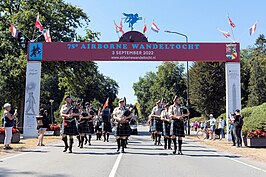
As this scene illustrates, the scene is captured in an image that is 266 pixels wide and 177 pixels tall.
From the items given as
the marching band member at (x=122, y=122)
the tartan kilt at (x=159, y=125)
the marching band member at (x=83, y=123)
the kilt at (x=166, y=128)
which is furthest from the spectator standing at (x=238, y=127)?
the marching band member at (x=83, y=123)

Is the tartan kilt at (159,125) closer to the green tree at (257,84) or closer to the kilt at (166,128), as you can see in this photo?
the kilt at (166,128)

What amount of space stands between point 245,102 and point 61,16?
3722 cm

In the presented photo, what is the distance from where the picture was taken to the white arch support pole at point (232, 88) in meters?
20.5

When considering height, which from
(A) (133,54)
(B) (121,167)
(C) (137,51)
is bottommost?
(B) (121,167)

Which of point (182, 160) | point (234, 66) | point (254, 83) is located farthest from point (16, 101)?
point (254, 83)

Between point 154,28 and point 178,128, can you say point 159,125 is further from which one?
point 154,28

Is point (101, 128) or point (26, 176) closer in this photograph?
point (26, 176)

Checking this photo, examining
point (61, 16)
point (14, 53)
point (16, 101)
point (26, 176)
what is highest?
point (61, 16)

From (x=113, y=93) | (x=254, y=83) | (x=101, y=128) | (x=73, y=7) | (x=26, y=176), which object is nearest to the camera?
(x=26, y=176)

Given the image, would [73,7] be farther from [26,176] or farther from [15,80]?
[26,176]

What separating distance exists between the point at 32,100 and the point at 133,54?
22.9 feet

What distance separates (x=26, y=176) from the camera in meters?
7.32

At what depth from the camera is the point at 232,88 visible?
20.8 metres

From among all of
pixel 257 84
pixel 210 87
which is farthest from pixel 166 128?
pixel 257 84
